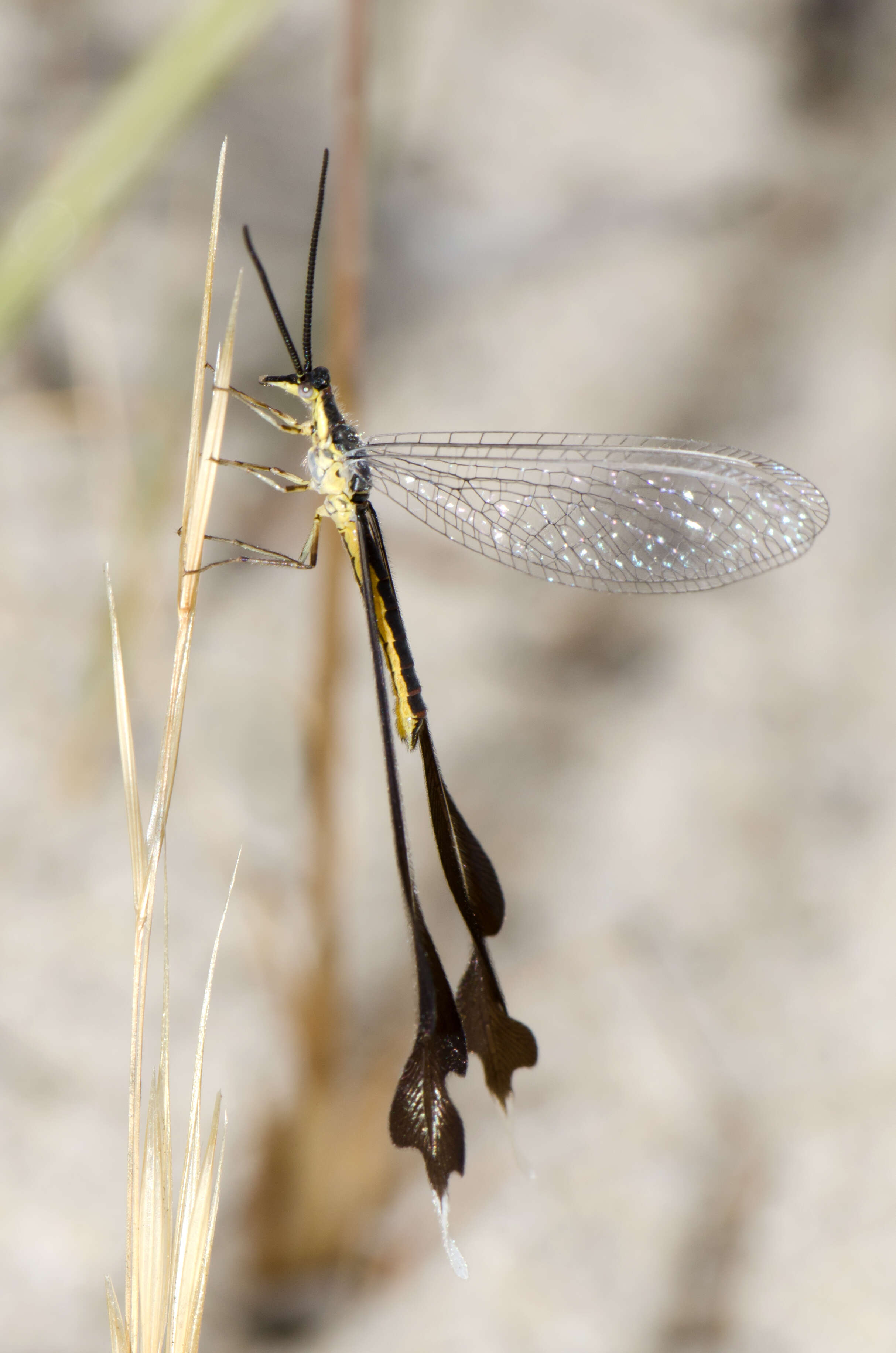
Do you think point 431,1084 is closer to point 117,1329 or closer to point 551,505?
point 117,1329

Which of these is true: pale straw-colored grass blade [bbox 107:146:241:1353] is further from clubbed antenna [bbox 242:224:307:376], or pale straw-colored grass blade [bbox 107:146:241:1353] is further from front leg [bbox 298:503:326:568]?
front leg [bbox 298:503:326:568]

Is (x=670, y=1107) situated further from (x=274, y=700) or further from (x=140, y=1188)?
(x=140, y=1188)

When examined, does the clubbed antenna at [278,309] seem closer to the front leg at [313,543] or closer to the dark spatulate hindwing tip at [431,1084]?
the front leg at [313,543]

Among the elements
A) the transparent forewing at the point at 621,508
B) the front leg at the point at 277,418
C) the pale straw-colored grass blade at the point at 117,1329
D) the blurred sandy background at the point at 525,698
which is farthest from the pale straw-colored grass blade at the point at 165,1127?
the blurred sandy background at the point at 525,698

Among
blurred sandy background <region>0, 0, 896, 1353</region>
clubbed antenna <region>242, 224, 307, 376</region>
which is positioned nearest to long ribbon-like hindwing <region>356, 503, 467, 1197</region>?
clubbed antenna <region>242, 224, 307, 376</region>

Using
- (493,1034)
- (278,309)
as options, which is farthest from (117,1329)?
(278,309)

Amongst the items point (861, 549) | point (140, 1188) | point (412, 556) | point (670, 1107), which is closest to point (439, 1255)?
point (670, 1107)

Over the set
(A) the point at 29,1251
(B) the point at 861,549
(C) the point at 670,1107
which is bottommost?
(A) the point at 29,1251
